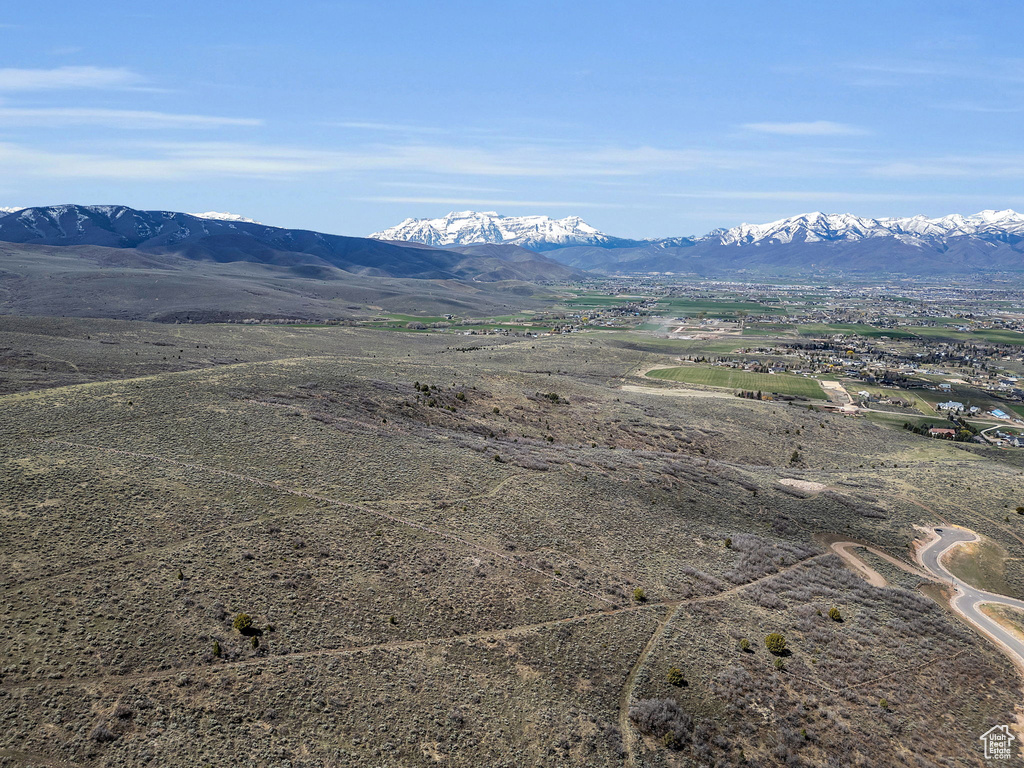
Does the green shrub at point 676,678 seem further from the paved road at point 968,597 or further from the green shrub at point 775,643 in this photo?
the paved road at point 968,597

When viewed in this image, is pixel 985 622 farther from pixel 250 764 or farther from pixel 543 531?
pixel 250 764

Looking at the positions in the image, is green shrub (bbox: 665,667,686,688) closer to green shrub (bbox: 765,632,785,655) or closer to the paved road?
green shrub (bbox: 765,632,785,655)

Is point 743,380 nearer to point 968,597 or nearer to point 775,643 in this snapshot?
point 968,597

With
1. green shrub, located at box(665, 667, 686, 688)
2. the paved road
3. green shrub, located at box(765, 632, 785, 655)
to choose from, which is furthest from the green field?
green shrub, located at box(665, 667, 686, 688)

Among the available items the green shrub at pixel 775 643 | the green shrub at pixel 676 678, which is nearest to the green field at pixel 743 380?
the green shrub at pixel 775 643

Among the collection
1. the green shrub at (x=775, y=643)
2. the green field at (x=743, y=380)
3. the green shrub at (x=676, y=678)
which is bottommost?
the green field at (x=743, y=380)
